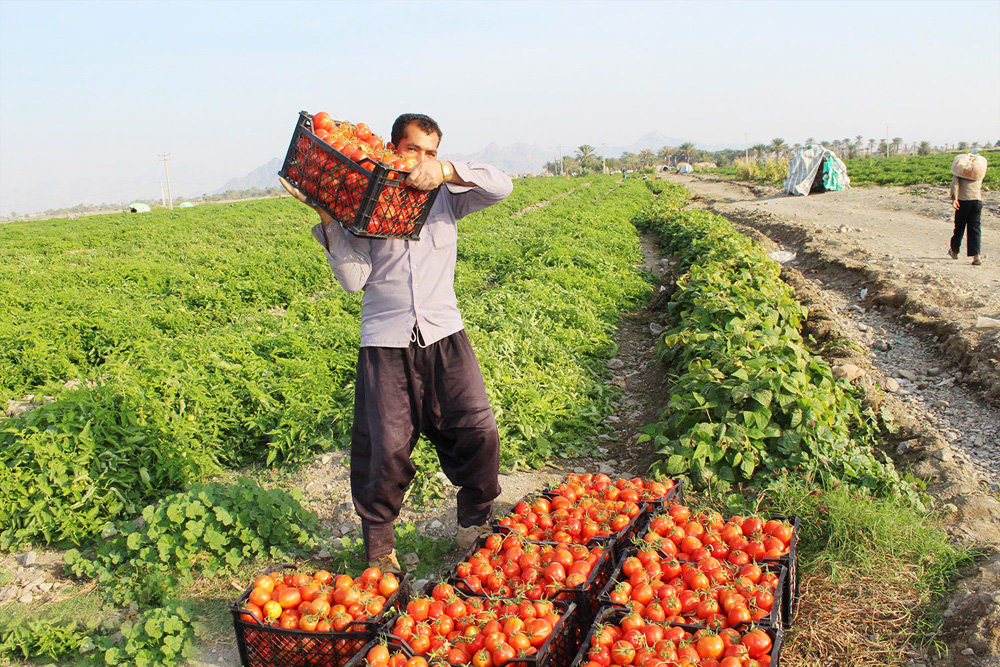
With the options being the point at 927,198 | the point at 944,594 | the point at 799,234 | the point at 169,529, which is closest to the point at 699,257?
the point at 799,234

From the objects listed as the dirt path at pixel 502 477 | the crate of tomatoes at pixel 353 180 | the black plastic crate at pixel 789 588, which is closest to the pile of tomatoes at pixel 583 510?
the dirt path at pixel 502 477

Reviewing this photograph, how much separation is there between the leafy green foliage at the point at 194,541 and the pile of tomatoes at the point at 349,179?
1876 mm

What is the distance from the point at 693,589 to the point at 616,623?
1.27 feet

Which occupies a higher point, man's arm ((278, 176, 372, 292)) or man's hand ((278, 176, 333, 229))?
man's hand ((278, 176, 333, 229))

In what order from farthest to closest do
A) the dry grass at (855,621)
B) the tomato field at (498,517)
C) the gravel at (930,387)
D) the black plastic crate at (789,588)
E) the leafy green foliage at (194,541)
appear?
1. the gravel at (930,387)
2. the leafy green foliage at (194,541)
3. the black plastic crate at (789,588)
4. the dry grass at (855,621)
5. the tomato field at (498,517)

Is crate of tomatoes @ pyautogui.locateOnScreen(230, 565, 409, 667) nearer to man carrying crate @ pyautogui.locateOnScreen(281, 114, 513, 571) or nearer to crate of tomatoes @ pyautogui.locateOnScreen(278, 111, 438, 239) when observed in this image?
man carrying crate @ pyautogui.locateOnScreen(281, 114, 513, 571)

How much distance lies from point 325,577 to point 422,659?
713 millimetres

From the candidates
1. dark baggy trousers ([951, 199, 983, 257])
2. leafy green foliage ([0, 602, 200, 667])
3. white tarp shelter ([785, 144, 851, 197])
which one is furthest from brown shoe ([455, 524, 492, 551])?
white tarp shelter ([785, 144, 851, 197])

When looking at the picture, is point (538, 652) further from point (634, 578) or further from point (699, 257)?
point (699, 257)

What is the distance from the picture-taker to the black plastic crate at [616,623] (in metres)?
2.31

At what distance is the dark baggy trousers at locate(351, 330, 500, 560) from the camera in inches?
120

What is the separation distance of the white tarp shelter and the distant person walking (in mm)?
19091

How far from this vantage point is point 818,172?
29.0m

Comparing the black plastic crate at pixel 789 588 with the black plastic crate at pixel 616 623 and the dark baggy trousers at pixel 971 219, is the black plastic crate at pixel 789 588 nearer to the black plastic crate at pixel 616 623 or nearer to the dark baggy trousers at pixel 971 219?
the black plastic crate at pixel 616 623
